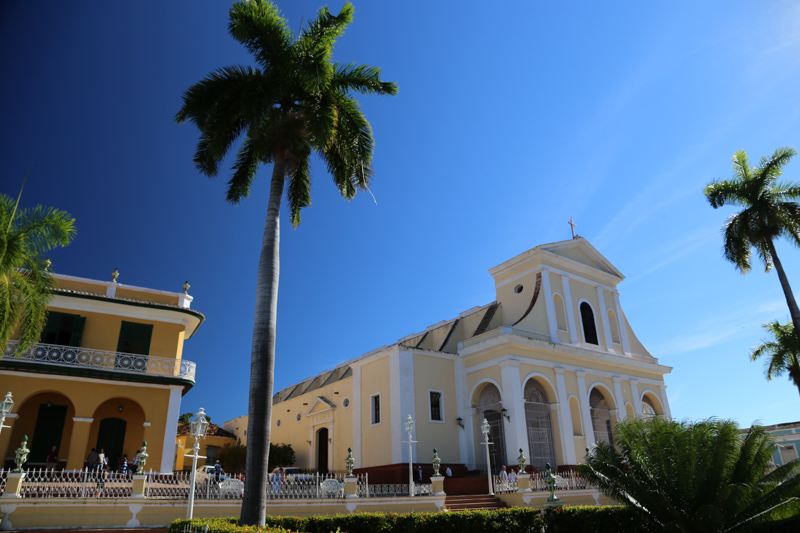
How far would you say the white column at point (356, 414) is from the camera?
25781 mm

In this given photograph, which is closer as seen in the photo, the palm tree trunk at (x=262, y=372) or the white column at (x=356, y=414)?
the palm tree trunk at (x=262, y=372)

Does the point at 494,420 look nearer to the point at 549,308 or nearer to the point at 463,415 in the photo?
the point at 463,415

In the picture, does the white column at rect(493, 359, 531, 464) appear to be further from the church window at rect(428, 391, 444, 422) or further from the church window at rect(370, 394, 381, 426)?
the church window at rect(370, 394, 381, 426)

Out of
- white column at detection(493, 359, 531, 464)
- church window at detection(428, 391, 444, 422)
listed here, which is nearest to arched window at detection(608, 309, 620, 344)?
white column at detection(493, 359, 531, 464)

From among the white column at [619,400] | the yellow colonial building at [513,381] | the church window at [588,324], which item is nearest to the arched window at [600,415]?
the yellow colonial building at [513,381]

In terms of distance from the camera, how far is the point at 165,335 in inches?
822

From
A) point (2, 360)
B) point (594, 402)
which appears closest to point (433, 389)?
point (594, 402)

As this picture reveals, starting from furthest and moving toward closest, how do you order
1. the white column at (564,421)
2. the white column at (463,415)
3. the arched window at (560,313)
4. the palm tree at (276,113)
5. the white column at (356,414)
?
the arched window at (560,313)
the white column at (356,414)
the white column at (463,415)
the white column at (564,421)
the palm tree at (276,113)

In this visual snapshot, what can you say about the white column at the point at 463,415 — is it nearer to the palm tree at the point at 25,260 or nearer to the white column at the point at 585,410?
the white column at the point at 585,410

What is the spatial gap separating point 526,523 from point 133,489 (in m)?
10.2

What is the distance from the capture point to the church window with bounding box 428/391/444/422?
24.7m

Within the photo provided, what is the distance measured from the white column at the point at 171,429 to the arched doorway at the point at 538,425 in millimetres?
14914

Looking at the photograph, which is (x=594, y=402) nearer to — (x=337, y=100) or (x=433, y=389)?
(x=433, y=389)

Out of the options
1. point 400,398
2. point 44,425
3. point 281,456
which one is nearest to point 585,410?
point 400,398
